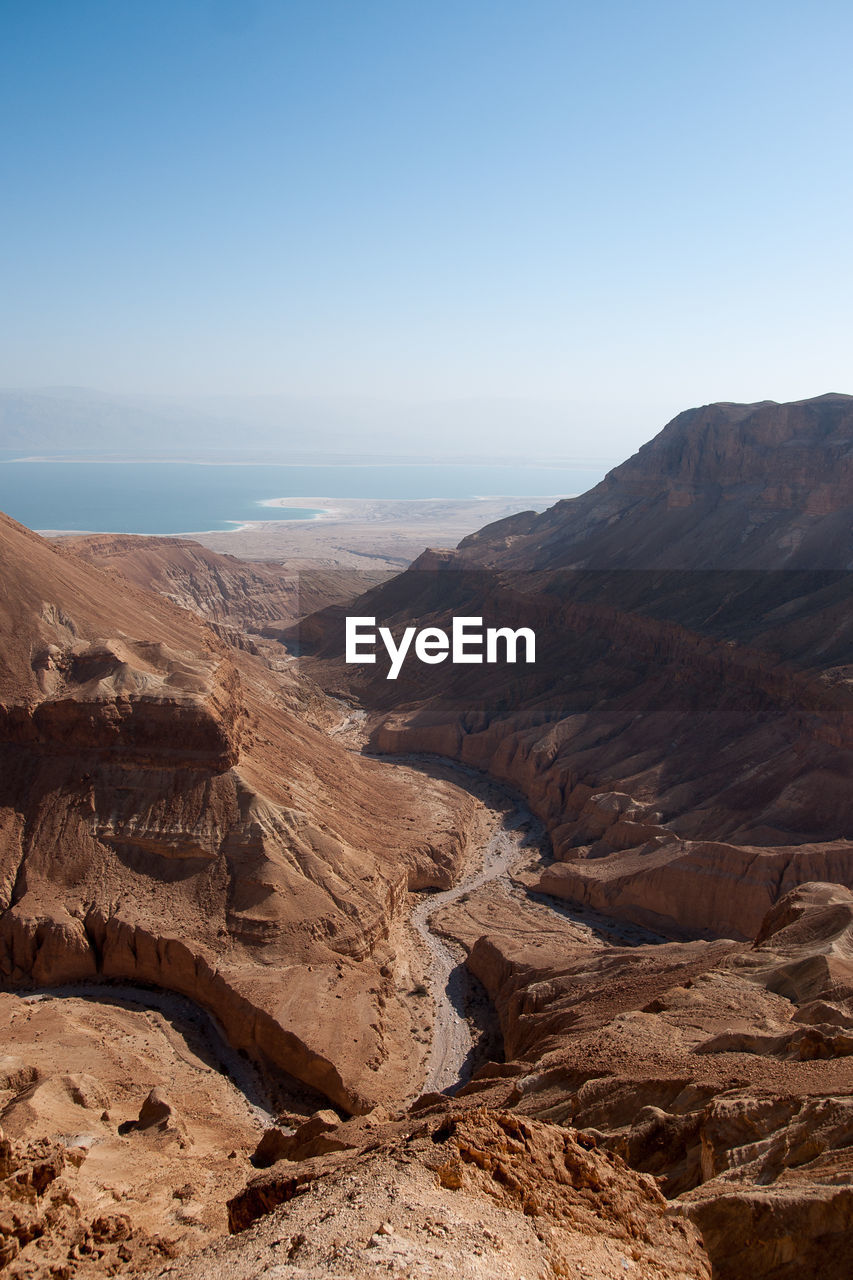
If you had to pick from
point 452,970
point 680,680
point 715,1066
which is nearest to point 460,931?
point 452,970

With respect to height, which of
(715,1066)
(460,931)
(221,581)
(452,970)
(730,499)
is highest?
(730,499)

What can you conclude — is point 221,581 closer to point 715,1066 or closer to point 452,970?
Result: point 452,970

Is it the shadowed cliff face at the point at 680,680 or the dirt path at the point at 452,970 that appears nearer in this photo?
the dirt path at the point at 452,970

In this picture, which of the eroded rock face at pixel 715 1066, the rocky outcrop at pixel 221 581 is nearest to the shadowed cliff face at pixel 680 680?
the eroded rock face at pixel 715 1066

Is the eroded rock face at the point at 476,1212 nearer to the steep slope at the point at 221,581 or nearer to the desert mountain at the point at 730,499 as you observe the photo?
the desert mountain at the point at 730,499

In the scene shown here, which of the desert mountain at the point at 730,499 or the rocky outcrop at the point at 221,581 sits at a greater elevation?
the desert mountain at the point at 730,499

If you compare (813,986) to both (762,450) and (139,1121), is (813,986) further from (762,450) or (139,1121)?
(762,450)

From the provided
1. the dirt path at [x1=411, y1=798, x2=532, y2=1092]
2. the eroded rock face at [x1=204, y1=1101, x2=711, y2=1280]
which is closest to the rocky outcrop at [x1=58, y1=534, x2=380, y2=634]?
the dirt path at [x1=411, y1=798, x2=532, y2=1092]

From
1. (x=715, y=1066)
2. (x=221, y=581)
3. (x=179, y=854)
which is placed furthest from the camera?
(x=221, y=581)
